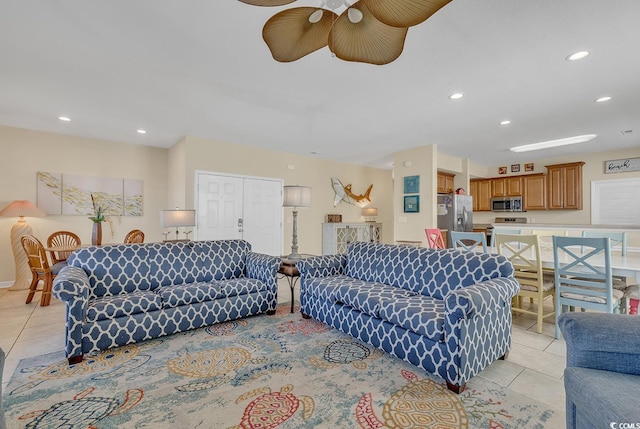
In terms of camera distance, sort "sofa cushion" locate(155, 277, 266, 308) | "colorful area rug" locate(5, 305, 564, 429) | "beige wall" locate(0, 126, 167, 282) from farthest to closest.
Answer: "beige wall" locate(0, 126, 167, 282) → "sofa cushion" locate(155, 277, 266, 308) → "colorful area rug" locate(5, 305, 564, 429)

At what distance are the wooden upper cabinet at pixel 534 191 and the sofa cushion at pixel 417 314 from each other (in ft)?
20.3

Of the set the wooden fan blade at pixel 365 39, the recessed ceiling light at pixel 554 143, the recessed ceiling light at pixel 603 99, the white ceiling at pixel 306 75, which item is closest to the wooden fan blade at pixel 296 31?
the wooden fan blade at pixel 365 39

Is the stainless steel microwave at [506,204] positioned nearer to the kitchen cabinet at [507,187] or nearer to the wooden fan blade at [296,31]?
the kitchen cabinet at [507,187]

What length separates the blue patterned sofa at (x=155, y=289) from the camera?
229 cm

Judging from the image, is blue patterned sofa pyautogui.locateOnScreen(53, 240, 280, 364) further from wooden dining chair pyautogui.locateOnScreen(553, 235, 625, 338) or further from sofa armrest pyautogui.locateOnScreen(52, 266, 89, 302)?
wooden dining chair pyautogui.locateOnScreen(553, 235, 625, 338)

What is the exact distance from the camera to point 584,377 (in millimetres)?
1126

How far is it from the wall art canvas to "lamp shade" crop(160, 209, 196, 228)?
247 centimetres

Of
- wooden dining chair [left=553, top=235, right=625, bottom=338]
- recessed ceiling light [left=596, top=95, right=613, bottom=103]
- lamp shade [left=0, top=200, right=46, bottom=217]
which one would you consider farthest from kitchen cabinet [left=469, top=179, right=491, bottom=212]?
lamp shade [left=0, top=200, right=46, bottom=217]

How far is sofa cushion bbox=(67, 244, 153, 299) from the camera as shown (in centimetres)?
276

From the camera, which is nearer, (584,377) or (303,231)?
(584,377)

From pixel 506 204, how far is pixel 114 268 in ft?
26.9

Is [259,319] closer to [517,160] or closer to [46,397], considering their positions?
[46,397]

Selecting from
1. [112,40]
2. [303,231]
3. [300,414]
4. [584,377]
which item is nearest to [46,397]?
[300,414]

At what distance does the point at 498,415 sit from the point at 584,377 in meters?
0.74
